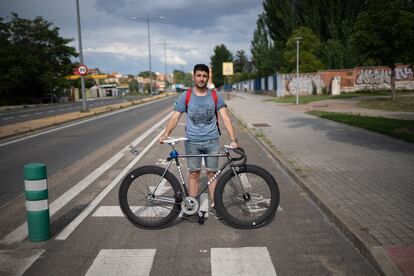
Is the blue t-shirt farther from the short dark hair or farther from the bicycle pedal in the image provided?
the bicycle pedal

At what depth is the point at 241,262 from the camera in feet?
11.9

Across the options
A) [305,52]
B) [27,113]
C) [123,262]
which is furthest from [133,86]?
[123,262]

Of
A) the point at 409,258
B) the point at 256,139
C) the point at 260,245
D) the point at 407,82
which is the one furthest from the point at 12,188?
the point at 407,82

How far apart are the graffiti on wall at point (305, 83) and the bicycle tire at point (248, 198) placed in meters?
36.2

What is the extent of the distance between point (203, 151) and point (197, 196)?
0.57 m

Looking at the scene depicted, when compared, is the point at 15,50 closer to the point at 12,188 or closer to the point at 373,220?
the point at 12,188

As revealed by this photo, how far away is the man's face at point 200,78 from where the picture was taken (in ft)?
14.4

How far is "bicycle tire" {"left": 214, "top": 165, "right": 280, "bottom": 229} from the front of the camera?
176 inches

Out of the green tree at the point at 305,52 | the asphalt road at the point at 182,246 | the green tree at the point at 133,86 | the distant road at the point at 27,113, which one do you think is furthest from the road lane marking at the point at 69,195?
the green tree at the point at 133,86

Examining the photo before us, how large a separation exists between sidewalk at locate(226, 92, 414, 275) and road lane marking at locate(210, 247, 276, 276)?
3.29ft

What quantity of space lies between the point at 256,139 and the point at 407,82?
3020 cm

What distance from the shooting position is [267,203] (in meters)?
4.57

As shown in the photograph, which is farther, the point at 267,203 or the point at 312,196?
the point at 312,196

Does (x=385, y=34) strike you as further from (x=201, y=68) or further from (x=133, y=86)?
(x=133, y=86)
